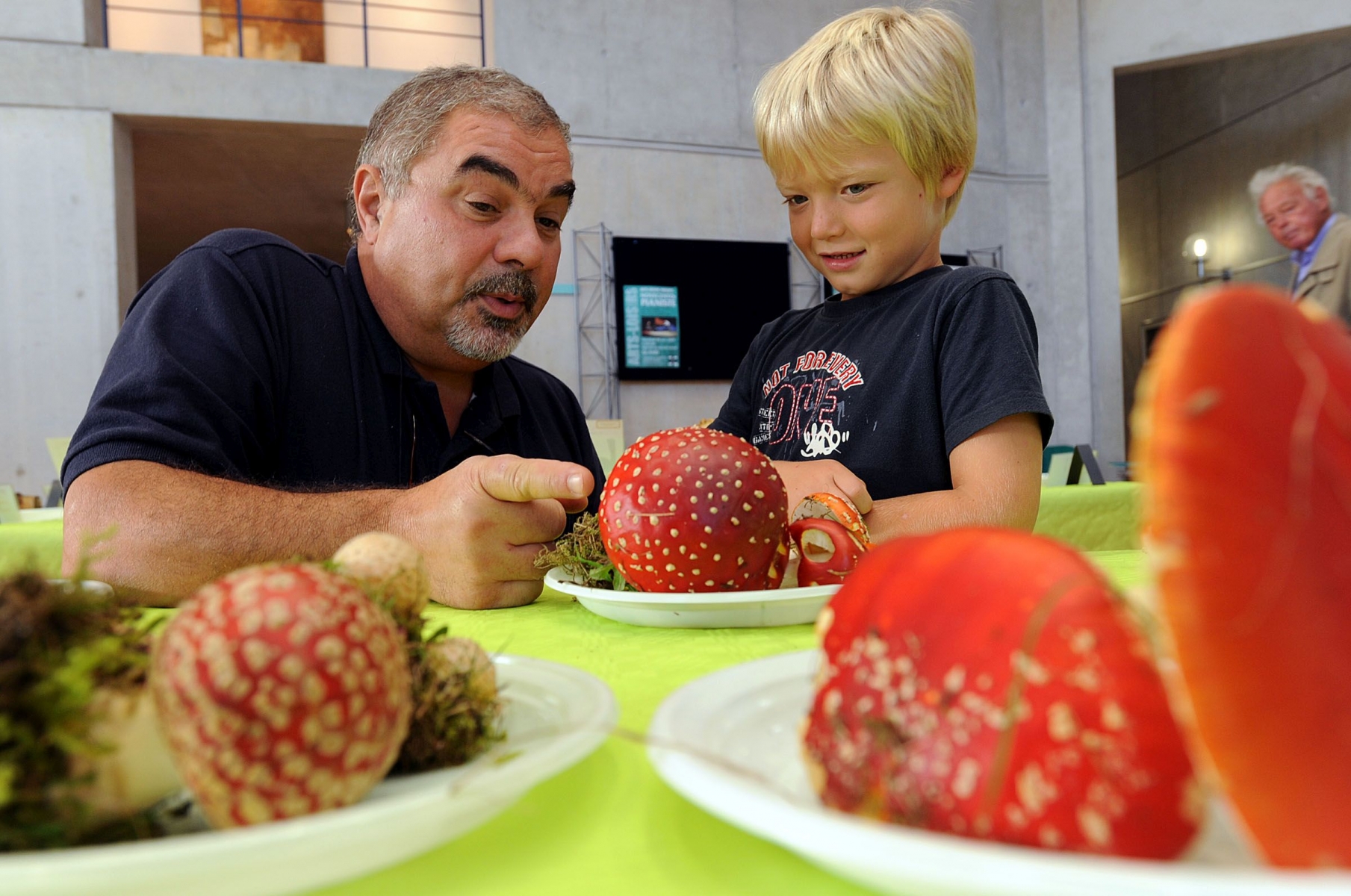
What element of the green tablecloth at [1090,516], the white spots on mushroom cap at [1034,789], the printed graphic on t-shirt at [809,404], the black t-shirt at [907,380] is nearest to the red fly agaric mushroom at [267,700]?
the white spots on mushroom cap at [1034,789]

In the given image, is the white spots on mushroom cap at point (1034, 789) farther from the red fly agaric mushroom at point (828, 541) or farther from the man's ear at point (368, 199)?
the man's ear at point (368, 199)

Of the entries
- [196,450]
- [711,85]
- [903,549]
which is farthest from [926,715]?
[711,85]

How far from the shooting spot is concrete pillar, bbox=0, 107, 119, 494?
5742 millimetres

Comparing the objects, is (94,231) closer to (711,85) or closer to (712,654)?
(711,85)

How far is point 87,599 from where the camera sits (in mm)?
333

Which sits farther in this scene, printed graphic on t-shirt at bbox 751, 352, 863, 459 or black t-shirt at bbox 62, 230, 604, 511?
printed graphic on t-shirt at bbox 751, 352, 863, 459

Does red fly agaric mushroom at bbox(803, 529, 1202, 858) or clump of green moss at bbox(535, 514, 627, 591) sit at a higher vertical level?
red fly agaric mushroom at bbox(803, 529, 1202, 858)

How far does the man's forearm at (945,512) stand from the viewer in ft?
3.53

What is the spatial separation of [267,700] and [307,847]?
0.06 metres

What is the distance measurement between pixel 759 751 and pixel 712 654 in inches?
11.6

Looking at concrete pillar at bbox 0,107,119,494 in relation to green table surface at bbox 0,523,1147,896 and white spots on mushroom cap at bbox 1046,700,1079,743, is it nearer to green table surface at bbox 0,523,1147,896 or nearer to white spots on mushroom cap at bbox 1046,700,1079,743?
green table surface at bbox 0,523,1147,896

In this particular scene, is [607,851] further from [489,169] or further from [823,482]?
[489,169]

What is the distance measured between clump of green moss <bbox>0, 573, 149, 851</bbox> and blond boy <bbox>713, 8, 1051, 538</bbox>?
95 cm

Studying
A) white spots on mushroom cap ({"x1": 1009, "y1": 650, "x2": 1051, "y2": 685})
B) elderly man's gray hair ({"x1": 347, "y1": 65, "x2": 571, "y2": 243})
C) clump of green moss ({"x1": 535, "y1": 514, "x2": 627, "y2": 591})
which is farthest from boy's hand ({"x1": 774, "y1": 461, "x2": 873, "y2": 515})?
elderly man's gray hair ({"x1": 347, "y1": 65, "x2": 571, "y2": 243})
